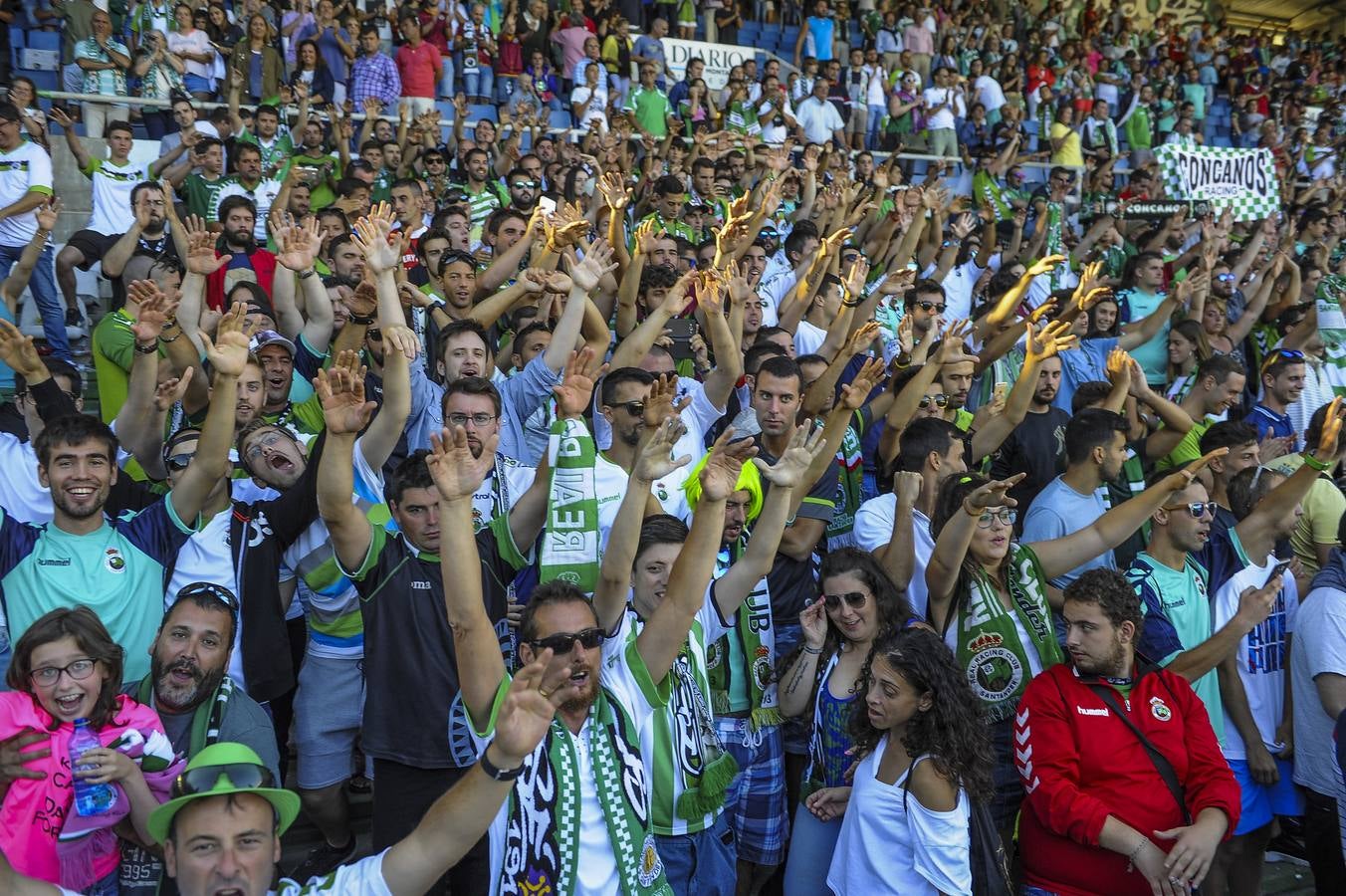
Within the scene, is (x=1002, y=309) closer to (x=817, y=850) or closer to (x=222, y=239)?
(x=817, y=850)

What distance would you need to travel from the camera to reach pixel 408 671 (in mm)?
3658

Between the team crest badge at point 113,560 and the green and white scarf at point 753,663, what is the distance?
1945 millimetres

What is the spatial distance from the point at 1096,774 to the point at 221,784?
2549 millimetres

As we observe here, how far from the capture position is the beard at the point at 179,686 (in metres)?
3.30

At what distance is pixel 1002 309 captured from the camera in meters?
7.38

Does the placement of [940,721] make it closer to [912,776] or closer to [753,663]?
[912,776]

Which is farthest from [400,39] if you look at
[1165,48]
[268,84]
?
[1165,48]

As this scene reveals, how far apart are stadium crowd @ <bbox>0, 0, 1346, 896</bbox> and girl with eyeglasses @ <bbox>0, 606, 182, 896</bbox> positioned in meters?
0.01

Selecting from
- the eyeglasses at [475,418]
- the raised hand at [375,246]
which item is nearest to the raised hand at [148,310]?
the raised hand at [375,246]

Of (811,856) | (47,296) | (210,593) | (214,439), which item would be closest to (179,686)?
(210,593)

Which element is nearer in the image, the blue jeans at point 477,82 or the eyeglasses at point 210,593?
the eyeglasses at point 210,593

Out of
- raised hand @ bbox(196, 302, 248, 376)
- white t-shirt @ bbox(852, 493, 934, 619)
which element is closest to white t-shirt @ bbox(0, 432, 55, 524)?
raised hand @ bbox(196, 302, 248, 376)

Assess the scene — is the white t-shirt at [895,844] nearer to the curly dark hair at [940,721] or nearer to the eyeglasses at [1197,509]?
the curly dark hair at [940,721]

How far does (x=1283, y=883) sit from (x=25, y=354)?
5.74 metres
